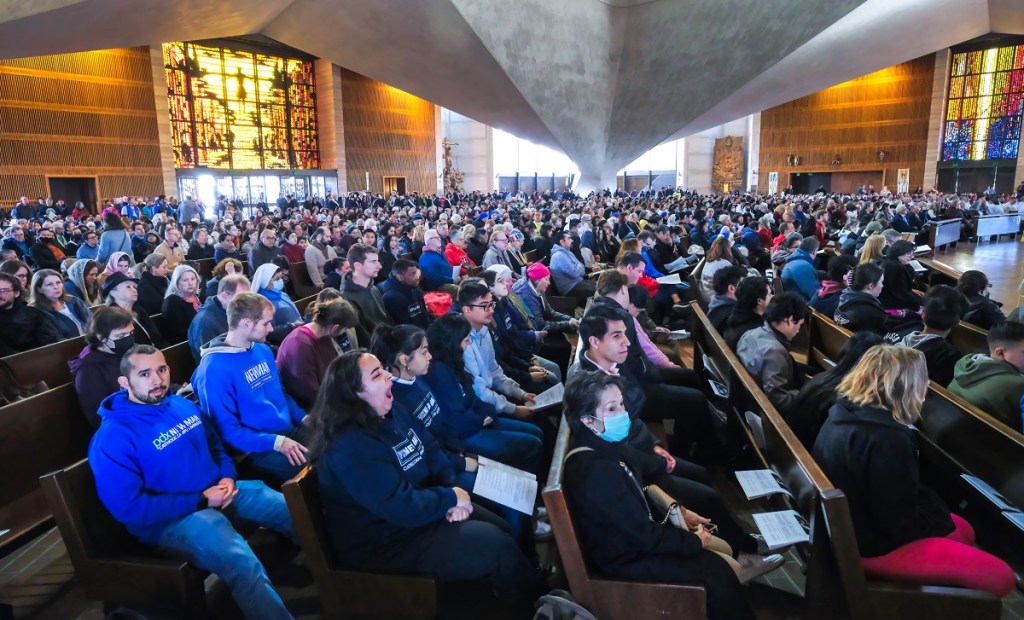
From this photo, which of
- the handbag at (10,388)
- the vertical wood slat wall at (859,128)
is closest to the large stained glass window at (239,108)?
the vertical wood slat wall at (859,128)

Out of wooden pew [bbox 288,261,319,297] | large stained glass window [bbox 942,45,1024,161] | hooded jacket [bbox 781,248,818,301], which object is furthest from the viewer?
large stained glass window [bbox 942,45,1024,161]

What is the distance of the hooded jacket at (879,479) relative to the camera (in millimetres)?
2160

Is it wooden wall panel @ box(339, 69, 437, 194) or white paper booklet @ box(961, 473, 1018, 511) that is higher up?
wooden wall panel @ box(339, 69, 437, 194)

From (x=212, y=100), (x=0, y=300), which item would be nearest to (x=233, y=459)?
(x=0, y=300)

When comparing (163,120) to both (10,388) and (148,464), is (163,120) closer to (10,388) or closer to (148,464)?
(10,388)

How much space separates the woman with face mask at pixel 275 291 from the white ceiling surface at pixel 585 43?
900 cm

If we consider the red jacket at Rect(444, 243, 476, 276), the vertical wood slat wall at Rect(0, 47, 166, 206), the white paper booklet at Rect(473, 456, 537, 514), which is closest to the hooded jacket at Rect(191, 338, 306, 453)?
the white paper booklet at Rect(473, 456, 537, 514)

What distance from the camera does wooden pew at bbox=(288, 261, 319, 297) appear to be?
7.58 m

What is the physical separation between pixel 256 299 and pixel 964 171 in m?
30.6

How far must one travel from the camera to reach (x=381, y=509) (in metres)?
2.14

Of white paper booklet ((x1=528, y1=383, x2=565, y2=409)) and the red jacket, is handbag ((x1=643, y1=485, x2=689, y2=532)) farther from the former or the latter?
the red jacket

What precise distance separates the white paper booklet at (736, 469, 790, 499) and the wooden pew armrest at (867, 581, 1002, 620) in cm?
40

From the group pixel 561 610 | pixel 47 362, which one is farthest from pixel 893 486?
pixel 47 362

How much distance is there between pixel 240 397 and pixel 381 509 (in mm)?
1193
